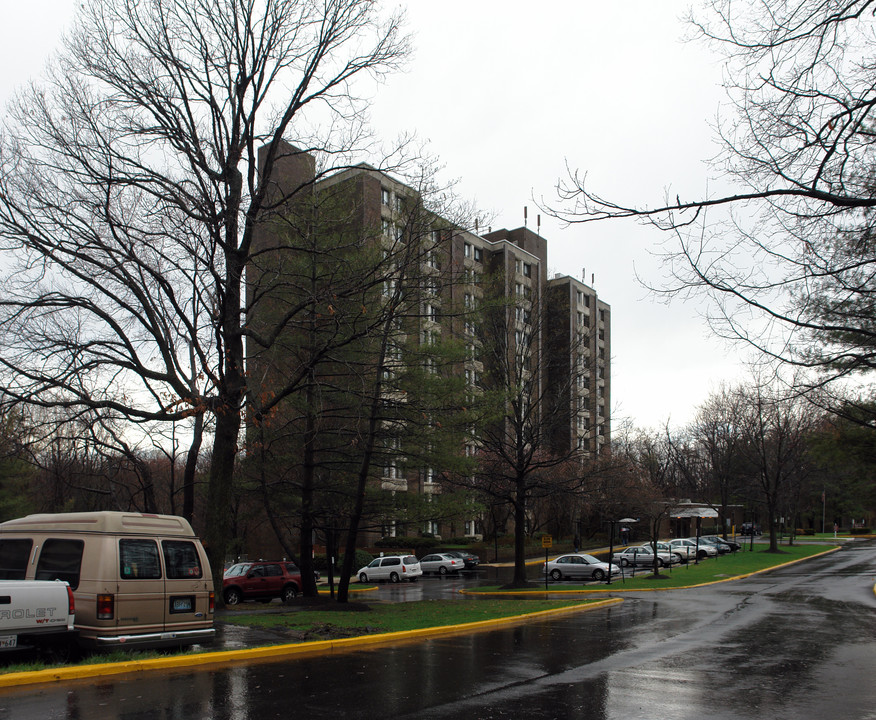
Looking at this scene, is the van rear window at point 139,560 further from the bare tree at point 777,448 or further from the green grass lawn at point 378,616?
the bare tree at point 777,448

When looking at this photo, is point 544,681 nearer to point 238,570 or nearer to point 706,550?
point 238,570

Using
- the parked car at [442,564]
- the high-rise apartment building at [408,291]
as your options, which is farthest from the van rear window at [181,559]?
the parked car at [442,564]

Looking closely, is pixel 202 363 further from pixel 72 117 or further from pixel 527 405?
pixel 527 405

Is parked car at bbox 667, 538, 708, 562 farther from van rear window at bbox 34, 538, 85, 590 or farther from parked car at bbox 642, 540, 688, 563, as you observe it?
van rear window at bbox 34, 538, 85, 590

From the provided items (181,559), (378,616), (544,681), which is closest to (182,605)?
(181,559)

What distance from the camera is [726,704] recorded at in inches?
336

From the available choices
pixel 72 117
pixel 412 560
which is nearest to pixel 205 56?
pixel 72 117

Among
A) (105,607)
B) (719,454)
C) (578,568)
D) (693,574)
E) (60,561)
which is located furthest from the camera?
(719,454)

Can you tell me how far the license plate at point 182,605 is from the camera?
1123 cm

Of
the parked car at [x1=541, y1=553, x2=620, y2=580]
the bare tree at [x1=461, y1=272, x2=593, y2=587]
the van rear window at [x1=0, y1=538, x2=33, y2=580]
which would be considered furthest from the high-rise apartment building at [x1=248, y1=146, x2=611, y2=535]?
the van rear window at [x1=0, y1=538, x2=33, y2=580]

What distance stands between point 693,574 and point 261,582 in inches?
788

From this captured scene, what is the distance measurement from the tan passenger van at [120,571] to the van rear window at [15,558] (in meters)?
0.01

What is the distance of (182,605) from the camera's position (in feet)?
37.3

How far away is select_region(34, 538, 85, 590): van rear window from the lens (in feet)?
34.6
